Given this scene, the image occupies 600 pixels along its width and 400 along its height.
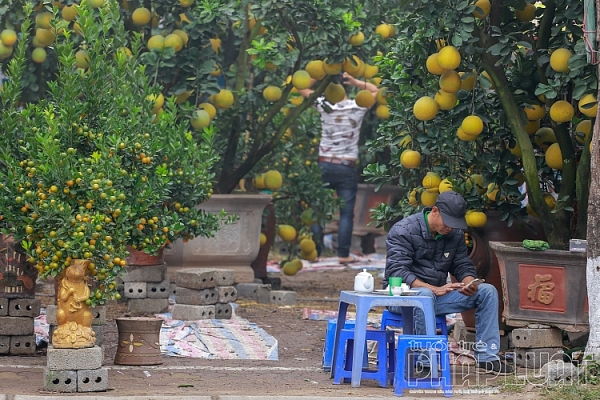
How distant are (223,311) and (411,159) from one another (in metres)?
2.26

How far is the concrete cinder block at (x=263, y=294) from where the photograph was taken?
11195 millimetres

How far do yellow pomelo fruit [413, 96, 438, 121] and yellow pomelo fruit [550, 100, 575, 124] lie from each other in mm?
880

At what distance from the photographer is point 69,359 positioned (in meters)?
6.53

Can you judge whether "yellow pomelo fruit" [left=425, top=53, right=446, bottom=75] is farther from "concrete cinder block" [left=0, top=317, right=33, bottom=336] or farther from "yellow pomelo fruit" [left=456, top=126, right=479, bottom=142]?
"concrete cinder block" [left=0, top=317, right=33, bottom=336]

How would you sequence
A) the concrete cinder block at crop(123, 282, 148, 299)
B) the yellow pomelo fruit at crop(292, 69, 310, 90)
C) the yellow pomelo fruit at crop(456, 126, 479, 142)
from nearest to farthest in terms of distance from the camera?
1. the yellow pomelo fruit at crop(456, 126, 479, 142)
2. the concrete cinder block at crop(123, 282, 148, 299)
3. the yellow pomelo fruit at crop(292, 69, 310, 90)

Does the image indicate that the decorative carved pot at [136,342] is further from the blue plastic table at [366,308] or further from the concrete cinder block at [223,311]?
the concrete cinder block at [223,311]

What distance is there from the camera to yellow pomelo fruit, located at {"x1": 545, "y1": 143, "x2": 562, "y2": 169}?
26.2 ft

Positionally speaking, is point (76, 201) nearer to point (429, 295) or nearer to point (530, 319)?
point (429, 295)

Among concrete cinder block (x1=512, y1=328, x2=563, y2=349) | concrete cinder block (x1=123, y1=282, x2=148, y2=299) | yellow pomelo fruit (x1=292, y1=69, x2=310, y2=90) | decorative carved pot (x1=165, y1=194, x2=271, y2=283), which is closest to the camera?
concrete cinder block (x1=512, y1=328, x2=563, y2=349)

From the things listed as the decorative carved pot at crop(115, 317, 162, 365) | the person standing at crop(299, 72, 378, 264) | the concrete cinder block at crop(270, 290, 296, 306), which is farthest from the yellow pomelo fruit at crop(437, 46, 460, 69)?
the person standing at crop(299, 72, 378, 264)

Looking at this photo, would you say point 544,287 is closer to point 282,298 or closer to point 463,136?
point 463,136

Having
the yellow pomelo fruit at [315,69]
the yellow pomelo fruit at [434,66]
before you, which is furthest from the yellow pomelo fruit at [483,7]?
the yellow pomelo fruit at [315,69]

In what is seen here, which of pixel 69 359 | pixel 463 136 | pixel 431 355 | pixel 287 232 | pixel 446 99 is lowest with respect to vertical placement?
pixel 69 359

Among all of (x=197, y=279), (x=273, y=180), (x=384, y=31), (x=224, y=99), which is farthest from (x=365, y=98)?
(x=197, y=279)
